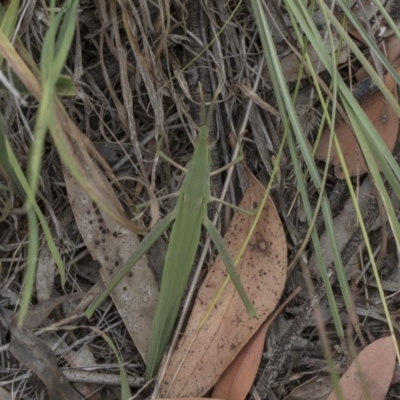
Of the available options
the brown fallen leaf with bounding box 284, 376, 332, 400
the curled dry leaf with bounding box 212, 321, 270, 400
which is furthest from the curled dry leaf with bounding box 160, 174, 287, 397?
the brown fallen leaf with bounding box 284, 376, 332, 400

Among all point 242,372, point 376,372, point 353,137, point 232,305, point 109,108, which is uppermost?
point 109,108

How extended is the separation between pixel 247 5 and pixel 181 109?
10.1 inches

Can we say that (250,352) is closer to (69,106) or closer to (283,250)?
(283,250)

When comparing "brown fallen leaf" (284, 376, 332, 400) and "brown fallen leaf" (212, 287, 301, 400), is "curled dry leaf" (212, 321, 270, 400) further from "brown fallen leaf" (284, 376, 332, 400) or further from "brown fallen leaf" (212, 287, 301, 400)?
"brown fallen leaf" (284, 376, 332, 400)

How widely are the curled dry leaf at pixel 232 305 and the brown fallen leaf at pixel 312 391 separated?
16 centimetres

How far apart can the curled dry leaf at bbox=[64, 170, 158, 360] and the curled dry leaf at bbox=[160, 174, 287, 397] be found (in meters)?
0.09

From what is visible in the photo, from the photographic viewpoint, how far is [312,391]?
47.1 inches

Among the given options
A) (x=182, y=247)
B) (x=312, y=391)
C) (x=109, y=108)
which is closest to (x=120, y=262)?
(x=182, y=247)

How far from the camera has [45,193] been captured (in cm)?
121

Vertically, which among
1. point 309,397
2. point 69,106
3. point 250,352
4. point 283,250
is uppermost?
point 69,106

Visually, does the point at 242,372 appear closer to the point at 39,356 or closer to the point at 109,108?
the point at 39,356

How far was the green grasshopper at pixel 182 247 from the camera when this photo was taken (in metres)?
1.05

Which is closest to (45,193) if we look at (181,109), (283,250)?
(181,109)

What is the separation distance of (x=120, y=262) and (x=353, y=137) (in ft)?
1.81
